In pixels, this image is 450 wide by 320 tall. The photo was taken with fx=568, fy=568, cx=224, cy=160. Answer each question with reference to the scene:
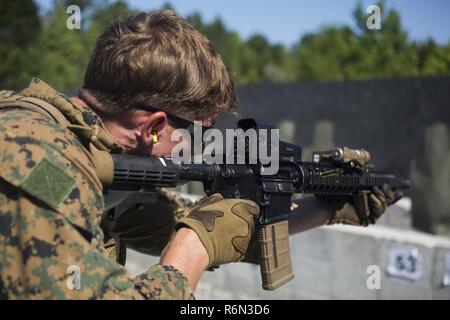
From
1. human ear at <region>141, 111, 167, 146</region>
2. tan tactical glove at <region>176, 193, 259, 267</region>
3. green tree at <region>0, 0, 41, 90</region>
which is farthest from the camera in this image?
green tree at <region>0, 0, 41, 90</region>

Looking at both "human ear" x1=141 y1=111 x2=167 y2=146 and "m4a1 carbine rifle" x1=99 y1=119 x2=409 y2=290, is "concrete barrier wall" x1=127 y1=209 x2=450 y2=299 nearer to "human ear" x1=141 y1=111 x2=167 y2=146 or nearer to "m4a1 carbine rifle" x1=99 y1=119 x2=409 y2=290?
"m4a1 carbine rifle" x1=99 y1=119 x2=409 y2=290

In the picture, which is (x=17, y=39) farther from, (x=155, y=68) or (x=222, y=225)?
(x=222, y=225)

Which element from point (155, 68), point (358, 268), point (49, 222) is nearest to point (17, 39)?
point (358, 268)

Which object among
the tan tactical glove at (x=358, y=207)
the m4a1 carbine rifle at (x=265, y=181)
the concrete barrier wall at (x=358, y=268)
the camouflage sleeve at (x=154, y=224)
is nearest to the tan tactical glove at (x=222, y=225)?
the m4a1 carbine rifle at (x=265, y=181)

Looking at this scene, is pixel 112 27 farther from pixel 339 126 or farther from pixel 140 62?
pixel 339 126

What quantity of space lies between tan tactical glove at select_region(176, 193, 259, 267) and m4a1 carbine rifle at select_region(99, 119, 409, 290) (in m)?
0.12

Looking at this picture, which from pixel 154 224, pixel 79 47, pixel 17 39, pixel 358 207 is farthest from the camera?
pixel 17 39

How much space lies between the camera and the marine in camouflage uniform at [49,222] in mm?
1523

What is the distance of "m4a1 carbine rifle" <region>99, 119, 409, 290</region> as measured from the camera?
6.48ft

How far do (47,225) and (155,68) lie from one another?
694 millimetres

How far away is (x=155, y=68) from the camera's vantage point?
1.96 m

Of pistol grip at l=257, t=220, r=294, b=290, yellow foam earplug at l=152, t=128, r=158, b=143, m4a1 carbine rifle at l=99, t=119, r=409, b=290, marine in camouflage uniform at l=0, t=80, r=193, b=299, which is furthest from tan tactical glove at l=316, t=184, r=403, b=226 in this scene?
marine in camouflage uniform at l=0, t=80, r=193, b=299

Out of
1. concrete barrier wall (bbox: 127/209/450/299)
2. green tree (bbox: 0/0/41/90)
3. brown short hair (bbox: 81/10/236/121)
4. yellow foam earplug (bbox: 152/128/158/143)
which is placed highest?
green tree (bbox: 0/0/41/90)
